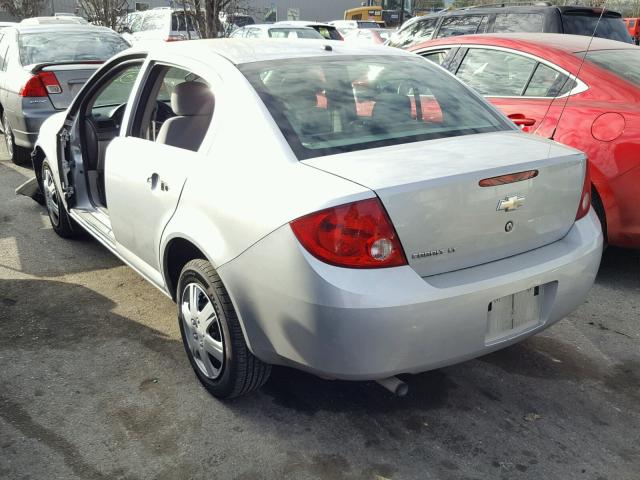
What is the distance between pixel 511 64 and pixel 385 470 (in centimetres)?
363

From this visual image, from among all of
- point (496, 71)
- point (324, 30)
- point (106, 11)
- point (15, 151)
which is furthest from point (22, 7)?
point (496, 71)

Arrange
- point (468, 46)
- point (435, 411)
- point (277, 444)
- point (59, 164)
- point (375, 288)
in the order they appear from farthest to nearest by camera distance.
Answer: point (468, 46), point (59, 164), point (435, 411), point (277, 444), point (375, 288)

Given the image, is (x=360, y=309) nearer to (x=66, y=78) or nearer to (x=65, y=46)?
(x=66, y=78)

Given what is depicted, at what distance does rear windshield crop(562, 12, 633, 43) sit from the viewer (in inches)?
291

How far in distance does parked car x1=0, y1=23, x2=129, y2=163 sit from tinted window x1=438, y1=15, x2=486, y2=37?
4.06 metres

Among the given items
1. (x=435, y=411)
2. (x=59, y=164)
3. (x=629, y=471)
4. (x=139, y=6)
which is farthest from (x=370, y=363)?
(x=139, y=6)

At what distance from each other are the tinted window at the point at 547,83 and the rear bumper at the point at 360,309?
2475 millimetres

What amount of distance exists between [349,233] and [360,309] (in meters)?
0.27

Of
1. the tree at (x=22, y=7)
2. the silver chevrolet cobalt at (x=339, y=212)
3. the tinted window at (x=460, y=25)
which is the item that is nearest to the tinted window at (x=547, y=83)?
the silver chevrolet cobalt at (x=339, y=212)

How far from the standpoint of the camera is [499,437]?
9.27 ft

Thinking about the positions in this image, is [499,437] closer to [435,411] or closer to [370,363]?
[435,411]

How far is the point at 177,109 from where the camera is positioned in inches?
141

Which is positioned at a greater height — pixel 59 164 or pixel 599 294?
pixel 59 164

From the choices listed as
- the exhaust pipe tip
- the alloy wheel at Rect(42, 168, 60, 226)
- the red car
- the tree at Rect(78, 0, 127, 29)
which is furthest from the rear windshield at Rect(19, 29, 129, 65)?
the tree at Rect(78, 0, 127, 29)
